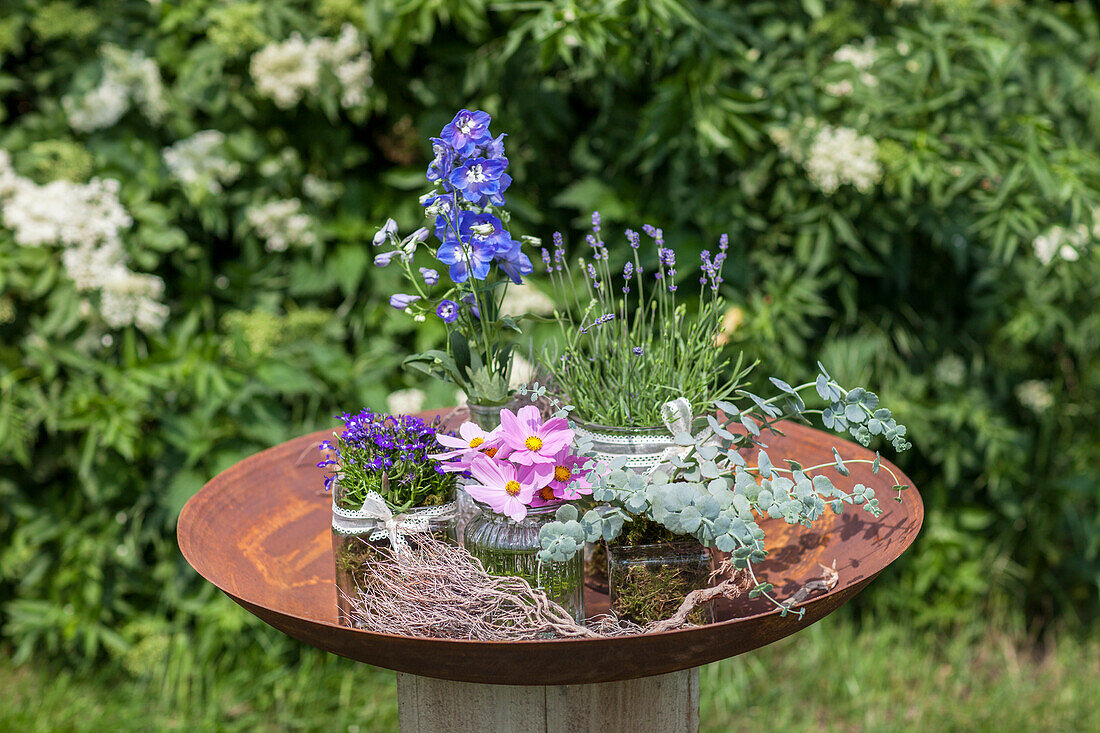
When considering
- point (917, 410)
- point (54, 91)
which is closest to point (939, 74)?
point (917, 410)

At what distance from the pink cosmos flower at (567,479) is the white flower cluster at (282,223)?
1.71 metres

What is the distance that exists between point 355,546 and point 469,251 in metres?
0.43

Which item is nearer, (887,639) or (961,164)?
(961,164)

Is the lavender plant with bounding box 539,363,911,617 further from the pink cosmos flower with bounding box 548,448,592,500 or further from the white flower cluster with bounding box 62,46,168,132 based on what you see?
the white flower cluster with bounding box 62,46,168,132

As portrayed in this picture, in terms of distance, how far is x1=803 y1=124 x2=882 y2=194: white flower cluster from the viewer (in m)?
2.41

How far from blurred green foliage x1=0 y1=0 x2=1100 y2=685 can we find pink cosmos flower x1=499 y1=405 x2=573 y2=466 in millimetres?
1349

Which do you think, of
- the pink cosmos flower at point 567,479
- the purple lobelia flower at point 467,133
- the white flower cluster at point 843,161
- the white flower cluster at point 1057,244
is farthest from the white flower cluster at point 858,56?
the pink cosmos flower at point 567,479

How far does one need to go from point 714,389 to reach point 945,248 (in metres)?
1.75

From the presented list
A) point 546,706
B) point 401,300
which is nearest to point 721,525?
point 546,706

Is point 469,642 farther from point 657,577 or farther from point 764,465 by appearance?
point 764,465

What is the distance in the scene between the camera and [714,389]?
1.38 m

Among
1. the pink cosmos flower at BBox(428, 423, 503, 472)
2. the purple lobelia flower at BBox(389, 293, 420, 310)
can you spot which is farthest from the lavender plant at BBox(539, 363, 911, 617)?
the purple lobelia flower at BBox(389, 293, 420, 310)

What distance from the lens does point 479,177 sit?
1233mm

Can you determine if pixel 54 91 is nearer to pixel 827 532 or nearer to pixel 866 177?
pixel 866 177
